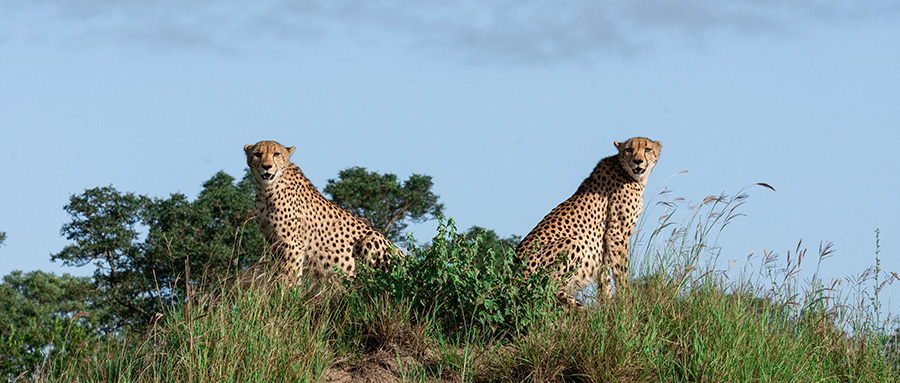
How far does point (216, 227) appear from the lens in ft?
68.2

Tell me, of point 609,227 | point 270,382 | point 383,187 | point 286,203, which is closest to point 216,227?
point 383,187

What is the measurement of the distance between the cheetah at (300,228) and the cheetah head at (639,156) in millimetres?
2471

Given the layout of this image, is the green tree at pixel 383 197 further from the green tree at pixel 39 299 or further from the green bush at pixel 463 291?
the green bush at pixel 463 291

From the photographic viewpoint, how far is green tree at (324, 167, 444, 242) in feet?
75.5

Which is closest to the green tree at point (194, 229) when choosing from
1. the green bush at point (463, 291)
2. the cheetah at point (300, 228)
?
the cheetah at point (300, 228)

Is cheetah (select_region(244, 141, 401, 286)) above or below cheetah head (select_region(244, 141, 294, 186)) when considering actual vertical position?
below

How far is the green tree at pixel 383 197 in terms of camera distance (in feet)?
75.5

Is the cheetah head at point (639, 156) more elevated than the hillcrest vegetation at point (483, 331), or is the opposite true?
the cheetah head at point (639, 156)

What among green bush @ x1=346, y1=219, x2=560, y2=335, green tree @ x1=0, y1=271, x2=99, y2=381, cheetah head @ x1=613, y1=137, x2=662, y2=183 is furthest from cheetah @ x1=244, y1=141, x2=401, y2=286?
green tree @ x1=0, y1=271, x2=99, y2=381

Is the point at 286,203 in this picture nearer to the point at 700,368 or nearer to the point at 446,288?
the point at 446,288

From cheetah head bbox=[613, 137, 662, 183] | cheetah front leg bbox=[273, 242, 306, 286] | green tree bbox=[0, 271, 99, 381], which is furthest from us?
green tree bbox=[0, 271, 99, 381]

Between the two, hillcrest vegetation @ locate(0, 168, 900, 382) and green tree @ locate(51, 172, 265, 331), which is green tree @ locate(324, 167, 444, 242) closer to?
green tree @ locate(51, 172, 265, 331)

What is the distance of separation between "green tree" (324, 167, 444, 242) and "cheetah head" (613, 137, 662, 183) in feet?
46.0

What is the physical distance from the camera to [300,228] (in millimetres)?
8836
